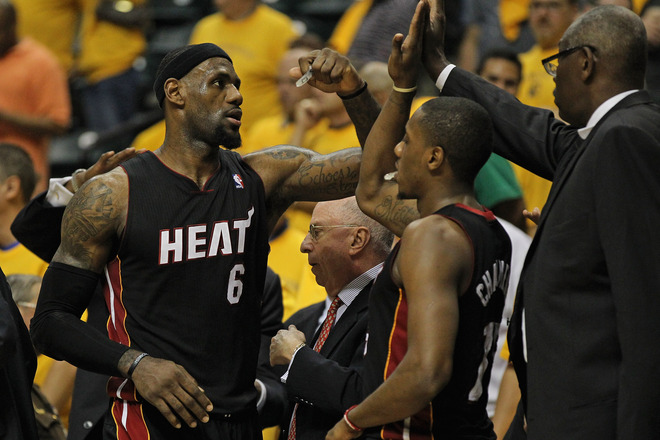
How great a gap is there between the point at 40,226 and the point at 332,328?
4.20 feet

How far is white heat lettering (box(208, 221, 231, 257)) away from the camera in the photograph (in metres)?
3.79

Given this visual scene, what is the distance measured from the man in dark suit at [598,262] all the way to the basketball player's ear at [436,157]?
37cm

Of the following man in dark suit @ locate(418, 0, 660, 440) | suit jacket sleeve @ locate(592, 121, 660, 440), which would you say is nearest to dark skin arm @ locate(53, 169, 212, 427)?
man in dark suit @ locate(418, 0, 660, 440)

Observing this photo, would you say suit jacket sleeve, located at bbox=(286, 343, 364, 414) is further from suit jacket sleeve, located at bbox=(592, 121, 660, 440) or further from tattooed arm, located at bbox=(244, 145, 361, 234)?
suit jacket sleeve, located at bbox=(592, 121, 660, 440)

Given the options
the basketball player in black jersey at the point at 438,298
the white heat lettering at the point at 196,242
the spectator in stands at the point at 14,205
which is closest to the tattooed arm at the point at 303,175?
the white heat lettering at the point at 196,242

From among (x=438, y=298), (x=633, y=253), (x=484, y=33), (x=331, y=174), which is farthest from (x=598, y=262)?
(x=484, y=33)

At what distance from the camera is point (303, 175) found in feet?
13.5

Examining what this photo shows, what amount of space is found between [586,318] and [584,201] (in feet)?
1.13

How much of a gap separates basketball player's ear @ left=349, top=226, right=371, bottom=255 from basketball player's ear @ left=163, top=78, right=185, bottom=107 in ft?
2.77

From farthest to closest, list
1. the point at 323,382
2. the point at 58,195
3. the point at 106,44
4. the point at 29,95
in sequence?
the point at 106,44 → the point at 29,95 → the point at 58,195 → the point at 323,382

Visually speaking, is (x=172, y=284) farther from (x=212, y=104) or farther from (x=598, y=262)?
(x=598, y=262)

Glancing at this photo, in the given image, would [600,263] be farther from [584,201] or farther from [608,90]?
[608,90]

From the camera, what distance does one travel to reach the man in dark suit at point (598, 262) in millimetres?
2943

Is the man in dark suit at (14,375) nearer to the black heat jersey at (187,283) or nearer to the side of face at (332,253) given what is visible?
the black heat jersey at (187,283)
